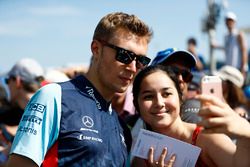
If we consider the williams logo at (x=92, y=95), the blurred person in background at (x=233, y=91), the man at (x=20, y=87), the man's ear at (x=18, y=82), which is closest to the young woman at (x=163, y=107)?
the williams logo at (x=92, y=95)

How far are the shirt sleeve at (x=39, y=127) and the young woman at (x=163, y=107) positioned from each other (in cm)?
71

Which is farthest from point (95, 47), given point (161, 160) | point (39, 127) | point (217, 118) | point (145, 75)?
point (217, 118)

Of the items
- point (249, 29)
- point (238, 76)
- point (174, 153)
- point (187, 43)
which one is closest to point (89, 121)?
point (174, 153)

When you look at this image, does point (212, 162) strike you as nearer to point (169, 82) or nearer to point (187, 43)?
point (169, 82)

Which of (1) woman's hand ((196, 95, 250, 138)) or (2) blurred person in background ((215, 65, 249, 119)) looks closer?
(1) woman's hand ((196, 95, 250, 138))

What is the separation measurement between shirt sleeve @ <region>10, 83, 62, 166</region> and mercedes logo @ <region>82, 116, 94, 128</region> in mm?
157

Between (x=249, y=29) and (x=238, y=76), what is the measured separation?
93.7 feet

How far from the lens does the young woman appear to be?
122 inches

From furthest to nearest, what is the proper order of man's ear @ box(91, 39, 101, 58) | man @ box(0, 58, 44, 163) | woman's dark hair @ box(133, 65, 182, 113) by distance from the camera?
man @ box(0, 58, 44, 163)
woman's dark hair @ box(133, 65, 182, 113)
man's ear @ box(91, 39, 101, 58)

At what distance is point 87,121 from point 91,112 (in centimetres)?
8

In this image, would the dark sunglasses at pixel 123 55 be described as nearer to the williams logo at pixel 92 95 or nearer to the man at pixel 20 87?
the williams logo at pixel 92 95

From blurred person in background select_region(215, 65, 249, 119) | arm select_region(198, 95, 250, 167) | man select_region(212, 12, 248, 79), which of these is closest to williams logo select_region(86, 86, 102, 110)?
arm select_region(198, 95, 250, 167)

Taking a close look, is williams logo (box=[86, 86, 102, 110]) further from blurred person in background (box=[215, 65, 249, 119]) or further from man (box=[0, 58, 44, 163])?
blurred person in background (box=[215, 65, 249, 119])

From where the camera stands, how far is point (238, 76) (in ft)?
18.6
